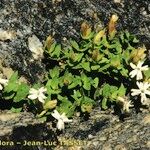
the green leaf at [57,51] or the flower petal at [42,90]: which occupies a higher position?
the green leaf at [57,51]

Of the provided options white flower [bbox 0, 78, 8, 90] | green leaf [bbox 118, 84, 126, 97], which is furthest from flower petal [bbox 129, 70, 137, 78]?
white flower [bbox 0, 78, 8, 90]

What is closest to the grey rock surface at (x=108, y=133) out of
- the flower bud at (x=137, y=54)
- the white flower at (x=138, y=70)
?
the white flower at (x=138, y=70)

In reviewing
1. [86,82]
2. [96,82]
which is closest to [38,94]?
[86,82]

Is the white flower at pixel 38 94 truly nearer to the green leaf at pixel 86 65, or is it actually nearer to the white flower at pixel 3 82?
the white flower at pixel 3 82

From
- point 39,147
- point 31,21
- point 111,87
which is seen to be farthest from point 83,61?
point 39,147

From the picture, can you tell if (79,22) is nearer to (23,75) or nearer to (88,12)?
(88,12)

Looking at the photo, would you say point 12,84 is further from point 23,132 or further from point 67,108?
point 67,108
